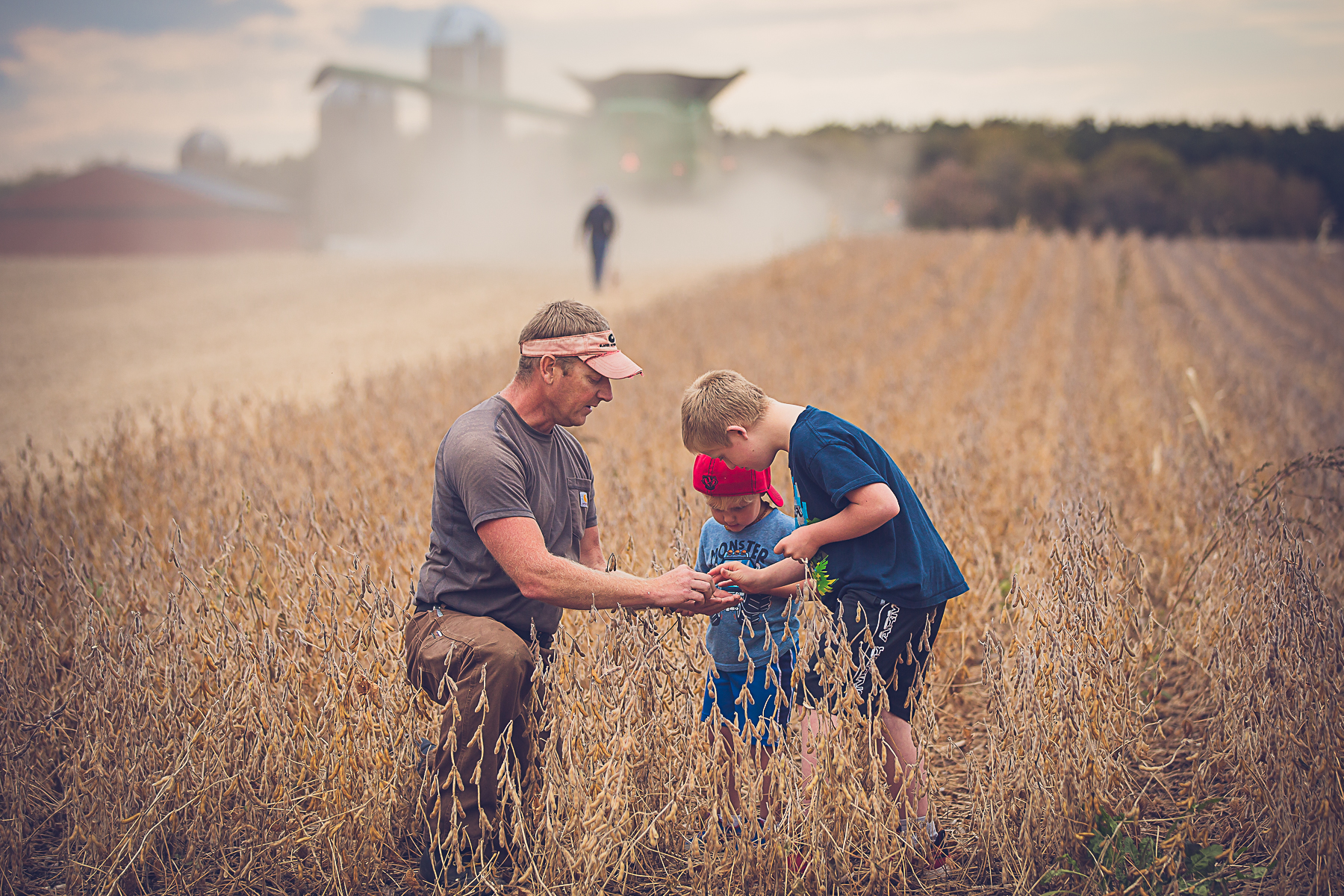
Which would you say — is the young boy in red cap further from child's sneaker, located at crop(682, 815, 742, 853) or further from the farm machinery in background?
the farm machinery in background

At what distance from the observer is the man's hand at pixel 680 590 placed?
2.46m

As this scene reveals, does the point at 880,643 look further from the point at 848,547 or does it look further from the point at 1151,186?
the point at 1151,186

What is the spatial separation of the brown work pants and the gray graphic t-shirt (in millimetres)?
560

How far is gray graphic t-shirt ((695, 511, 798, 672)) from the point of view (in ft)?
9.07

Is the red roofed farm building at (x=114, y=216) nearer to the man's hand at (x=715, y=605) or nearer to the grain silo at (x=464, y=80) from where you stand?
the grain silo at (x=464, y=80)

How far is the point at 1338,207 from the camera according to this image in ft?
167

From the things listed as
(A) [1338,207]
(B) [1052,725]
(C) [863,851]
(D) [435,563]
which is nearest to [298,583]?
(D) [435,563]

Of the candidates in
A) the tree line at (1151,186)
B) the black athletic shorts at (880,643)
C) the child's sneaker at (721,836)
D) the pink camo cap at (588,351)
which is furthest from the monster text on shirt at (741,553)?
the tree line at (1151,186)

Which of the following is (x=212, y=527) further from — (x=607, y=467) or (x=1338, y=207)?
(x=1338, y=207)

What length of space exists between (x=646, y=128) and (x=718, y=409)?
2727 centimetres

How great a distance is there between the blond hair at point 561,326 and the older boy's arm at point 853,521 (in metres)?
0.80

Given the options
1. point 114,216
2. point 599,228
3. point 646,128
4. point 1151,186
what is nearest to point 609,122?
point 646,128

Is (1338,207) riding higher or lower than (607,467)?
higher

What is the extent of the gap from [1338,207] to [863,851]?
201ft
